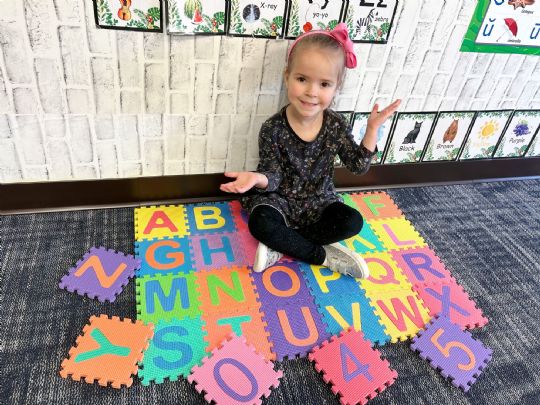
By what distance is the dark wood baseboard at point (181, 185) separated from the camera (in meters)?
1.17

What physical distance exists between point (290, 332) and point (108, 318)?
0.43 metres

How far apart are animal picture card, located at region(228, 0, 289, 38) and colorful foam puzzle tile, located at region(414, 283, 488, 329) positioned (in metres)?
0.80

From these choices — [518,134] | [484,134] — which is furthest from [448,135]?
[518,134]

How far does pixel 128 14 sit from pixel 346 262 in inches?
32.5

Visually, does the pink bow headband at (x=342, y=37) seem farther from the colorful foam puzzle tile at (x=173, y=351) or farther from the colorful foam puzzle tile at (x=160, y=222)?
the colorful foam puzzle tile at (x=173, y=351)

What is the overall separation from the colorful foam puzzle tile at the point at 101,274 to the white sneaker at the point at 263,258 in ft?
1.03

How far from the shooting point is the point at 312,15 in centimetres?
106

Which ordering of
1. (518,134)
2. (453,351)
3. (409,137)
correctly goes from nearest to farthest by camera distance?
1. (453,351)
2. (409,137)
3. (518,134)

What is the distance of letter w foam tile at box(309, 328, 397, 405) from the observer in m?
0.88

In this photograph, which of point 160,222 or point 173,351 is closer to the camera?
point 173,351

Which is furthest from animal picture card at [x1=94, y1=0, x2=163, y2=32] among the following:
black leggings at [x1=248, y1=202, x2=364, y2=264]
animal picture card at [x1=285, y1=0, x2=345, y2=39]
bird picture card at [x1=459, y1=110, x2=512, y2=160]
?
bird picture card at [x1=459, y1=110, x2=512, y2=160]

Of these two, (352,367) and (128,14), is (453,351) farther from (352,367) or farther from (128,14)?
(128,14)

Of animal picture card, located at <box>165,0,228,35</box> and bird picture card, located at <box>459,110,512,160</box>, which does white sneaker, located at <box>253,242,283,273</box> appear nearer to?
animal picture card, located at <box>165,0,228,35</box>

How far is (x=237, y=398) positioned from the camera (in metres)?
0.84
